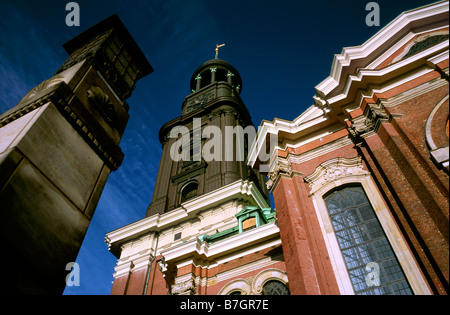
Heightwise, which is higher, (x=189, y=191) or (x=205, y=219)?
(x=189, y=191)

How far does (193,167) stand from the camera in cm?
2675

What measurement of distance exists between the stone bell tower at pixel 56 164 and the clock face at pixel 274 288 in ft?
28.6

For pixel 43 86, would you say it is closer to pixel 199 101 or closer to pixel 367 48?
pixel 367 48

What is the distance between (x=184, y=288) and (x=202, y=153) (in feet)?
53.1

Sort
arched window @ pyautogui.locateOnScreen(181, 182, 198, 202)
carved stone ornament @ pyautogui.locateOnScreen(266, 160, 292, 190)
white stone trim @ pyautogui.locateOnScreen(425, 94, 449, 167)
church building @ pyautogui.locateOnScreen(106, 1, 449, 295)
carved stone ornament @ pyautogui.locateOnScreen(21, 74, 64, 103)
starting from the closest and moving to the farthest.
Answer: carved stone ornament @ pyautogui.locateOnScreen(21, 74, 64, 103) → white stone trim @ pyautogui.locateOnScreen(425, 94, 449, 167) → church building @ pyautogui.locateOnScreen(106, 1, 449, 295) → carved stone ornament @ pyautogui.locateOnScreen(266, 160, 292, 190) → arched window @ pyautogui.locateOnScreen(181, 182, 198, 202)

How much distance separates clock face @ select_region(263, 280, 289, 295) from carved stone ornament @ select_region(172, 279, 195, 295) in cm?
279

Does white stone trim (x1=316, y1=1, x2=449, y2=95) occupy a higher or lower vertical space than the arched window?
lower

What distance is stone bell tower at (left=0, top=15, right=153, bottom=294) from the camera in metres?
3.01

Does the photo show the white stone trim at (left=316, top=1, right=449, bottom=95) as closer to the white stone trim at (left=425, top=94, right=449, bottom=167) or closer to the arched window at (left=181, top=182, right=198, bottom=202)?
the white stone trim at (left=425, top=94, right=449, bottom=167)

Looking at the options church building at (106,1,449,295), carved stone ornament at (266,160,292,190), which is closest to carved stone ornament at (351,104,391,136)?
church building at (106,1,449,295)

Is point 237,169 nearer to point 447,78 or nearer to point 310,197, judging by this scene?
point 310,197

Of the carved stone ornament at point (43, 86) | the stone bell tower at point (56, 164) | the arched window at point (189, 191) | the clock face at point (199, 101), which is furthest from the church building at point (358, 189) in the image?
the clock face at point (199, 101)

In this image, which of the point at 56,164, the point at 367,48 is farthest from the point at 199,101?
the point at 56,164

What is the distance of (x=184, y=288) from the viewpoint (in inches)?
493
